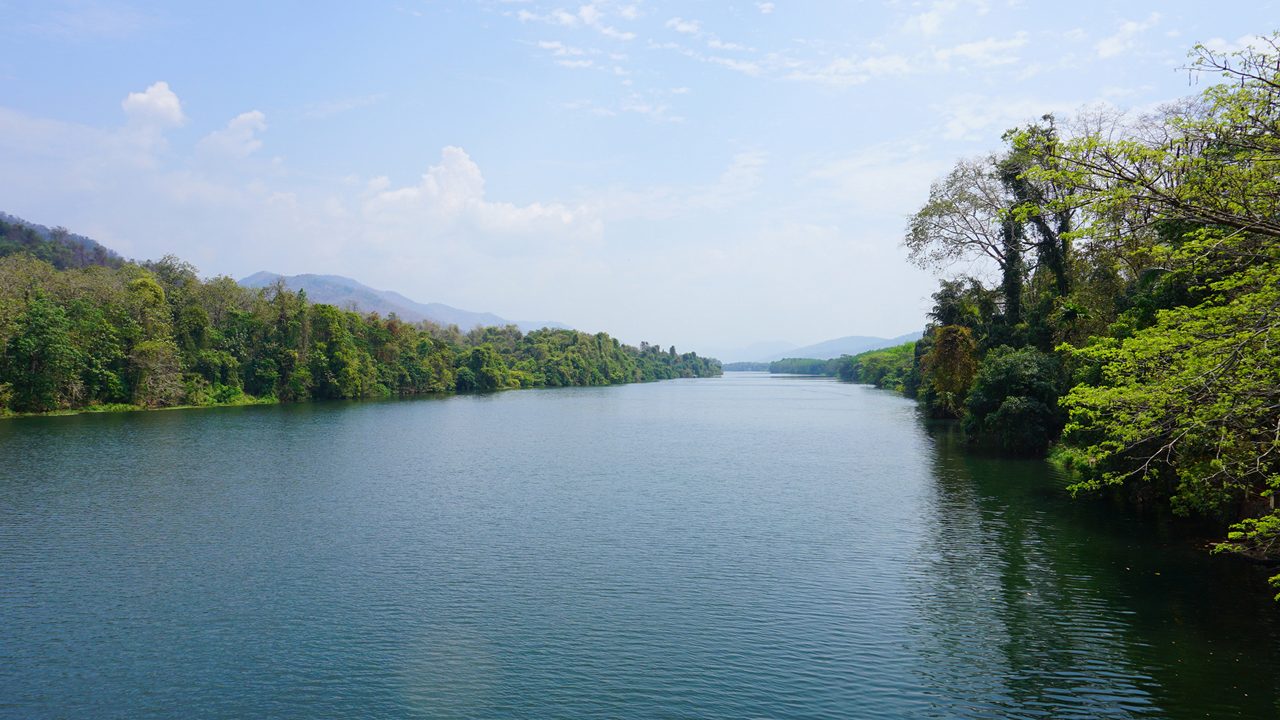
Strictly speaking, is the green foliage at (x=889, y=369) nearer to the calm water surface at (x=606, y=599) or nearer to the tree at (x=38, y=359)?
the calm water surface at (x=606, y=599)

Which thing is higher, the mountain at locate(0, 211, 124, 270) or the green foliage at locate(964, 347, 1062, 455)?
the mountain at locate(0, 211, 124, 270)

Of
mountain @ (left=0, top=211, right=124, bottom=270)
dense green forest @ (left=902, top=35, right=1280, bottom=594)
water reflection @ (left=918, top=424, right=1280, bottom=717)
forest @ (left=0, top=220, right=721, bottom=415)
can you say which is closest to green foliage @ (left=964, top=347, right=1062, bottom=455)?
dense green forest @ (left=902, top=35, right=1280, bottom=594)

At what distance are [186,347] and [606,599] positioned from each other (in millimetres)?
83344

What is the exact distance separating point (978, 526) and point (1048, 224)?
2699 cm

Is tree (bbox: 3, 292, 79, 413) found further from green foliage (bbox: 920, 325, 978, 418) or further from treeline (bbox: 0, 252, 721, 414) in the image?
green foliage (bbox: 920, 325, 978, 418)

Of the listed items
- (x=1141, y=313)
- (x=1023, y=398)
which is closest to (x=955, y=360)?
(x=1023, y=398)

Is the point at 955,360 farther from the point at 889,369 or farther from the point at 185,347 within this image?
the point at 889,369

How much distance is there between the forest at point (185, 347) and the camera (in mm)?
64375

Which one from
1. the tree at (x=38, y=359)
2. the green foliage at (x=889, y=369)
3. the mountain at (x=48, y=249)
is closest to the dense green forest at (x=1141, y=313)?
the green foliage at (x=889, y=369)

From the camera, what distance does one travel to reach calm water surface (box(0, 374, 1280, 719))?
1305cm

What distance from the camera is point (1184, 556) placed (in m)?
20.8

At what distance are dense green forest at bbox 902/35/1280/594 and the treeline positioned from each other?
7439 cm

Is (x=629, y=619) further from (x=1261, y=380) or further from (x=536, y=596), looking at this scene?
(x=1261, y=380)


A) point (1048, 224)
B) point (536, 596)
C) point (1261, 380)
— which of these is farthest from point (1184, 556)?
point (1048, 224)
